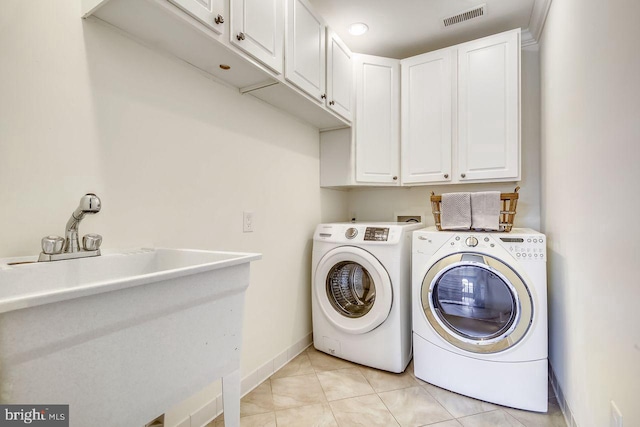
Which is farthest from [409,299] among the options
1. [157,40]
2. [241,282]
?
[157,40]

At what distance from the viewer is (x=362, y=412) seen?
154cm

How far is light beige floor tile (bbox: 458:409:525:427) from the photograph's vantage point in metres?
1.45

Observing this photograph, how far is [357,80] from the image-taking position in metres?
2.28

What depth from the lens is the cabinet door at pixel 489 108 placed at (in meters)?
1.97

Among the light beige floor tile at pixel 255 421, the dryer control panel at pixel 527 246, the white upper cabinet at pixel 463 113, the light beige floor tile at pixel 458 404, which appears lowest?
the light beige floor tile at pixel 458 404

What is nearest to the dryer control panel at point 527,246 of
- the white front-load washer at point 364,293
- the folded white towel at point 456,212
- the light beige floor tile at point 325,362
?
the folded white towel at point 456,212

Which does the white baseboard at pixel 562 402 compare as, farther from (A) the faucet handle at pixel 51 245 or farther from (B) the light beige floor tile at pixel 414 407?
(A) the faucet handle at pixel 51 245

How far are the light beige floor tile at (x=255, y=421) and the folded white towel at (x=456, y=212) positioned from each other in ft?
4.63

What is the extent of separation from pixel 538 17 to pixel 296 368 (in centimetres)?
277

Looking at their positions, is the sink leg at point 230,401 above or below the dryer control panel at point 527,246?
below

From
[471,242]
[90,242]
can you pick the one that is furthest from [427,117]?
[90,242]

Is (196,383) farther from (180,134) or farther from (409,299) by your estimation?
(409,299)

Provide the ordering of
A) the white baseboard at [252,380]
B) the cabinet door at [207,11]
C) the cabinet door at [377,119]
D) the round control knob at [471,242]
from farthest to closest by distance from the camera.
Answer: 1. the cabinet door at [377,119]
2. the round control knob at [471,242]
3. the white baseboard at [252,380]
4. the cabinet door at [207,11]

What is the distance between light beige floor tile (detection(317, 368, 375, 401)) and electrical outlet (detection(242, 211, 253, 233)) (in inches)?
40.4
